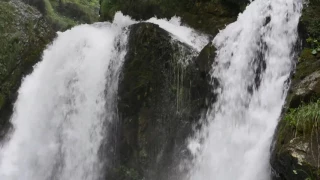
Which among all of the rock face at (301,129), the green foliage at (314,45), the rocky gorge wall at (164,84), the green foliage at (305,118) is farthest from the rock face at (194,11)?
the green foliage at (305,118)

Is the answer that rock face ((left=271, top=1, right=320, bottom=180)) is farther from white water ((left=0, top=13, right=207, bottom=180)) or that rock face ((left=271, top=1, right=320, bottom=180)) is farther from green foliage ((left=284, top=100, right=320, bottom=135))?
white water ((left=0, top=13, right=207, bottom=180))

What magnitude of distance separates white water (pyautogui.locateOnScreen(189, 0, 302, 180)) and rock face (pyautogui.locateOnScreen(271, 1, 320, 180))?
1.36 feet

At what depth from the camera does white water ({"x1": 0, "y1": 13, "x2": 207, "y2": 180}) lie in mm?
10086

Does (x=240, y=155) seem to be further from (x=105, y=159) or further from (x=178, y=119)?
(x=105, y=159)

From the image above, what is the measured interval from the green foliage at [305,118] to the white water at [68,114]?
16.2ft

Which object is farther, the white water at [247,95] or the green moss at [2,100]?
the green moss at [2,100]

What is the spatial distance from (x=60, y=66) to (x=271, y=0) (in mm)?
6720

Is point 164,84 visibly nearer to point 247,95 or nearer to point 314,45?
point 247,95

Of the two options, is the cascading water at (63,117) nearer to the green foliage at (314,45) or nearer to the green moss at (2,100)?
the green moss at (2,100)

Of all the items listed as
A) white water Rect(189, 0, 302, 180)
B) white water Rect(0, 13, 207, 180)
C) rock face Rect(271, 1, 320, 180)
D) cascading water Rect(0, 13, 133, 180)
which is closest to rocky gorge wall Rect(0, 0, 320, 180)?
rock face Rect(271, 1, 320, 180)

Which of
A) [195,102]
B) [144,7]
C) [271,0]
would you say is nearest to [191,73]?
[195,102]

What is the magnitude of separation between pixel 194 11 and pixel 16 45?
611cm

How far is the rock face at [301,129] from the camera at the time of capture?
4672mm

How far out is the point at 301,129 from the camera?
507 cm
